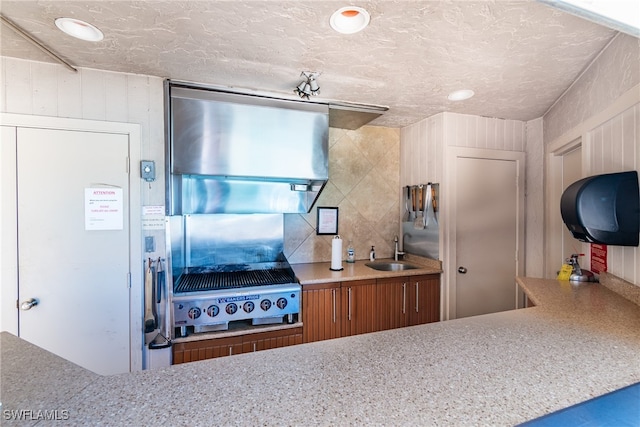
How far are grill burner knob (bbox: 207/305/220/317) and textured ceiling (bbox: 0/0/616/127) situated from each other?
154 centimetres

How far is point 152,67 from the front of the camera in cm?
168

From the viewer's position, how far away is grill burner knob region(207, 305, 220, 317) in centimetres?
178

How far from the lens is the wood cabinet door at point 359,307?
2145 mm

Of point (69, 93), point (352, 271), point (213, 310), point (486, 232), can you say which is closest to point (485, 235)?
point (486, 232)

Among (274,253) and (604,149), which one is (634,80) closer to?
(604,149)

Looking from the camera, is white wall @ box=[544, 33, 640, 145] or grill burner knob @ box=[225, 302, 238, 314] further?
grill burner knob @ box=[225, 302, 238, 314]

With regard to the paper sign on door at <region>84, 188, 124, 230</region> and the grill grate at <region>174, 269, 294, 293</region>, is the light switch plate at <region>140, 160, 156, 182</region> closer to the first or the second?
the paper sign on door at <region>84, 188, 124, 230</region>

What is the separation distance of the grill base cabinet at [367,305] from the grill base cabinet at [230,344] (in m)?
0.14

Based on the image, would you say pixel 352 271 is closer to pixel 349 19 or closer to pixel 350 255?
pixel 350 255

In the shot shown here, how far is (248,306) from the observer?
1.86m

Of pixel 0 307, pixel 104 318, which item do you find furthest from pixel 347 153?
pixel 0 307

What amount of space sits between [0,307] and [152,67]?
66.0 inches

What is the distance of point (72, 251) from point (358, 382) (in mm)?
1914

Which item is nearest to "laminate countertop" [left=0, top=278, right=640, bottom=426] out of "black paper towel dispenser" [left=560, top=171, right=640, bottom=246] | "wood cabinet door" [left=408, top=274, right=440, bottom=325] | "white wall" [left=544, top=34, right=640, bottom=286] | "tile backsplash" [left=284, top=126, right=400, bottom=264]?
"black paper towel dispenser" [left=560, top=171, right=640, bottom=246]
